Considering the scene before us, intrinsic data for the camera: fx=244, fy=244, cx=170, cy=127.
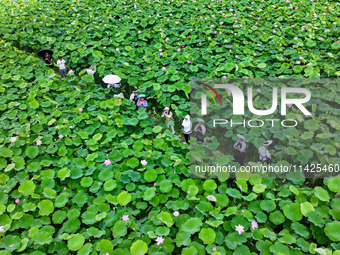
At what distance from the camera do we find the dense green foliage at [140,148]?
8.82ft

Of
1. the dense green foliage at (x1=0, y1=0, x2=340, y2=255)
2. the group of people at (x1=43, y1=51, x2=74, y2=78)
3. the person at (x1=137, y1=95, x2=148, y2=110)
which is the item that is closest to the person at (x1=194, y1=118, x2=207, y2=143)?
the dense green foliage at (x1=0, y1=0, x2=340, y2=255)

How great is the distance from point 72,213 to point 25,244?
0.54 meters

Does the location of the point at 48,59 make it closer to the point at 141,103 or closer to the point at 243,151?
the point at 141,103

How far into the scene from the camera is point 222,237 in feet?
8.79

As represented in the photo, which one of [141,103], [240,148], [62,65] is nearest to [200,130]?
[240,148]

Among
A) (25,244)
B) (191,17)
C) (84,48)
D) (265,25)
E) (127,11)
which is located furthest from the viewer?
(127,11)

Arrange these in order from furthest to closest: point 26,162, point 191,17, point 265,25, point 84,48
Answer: point 191,17 → point 265,25 → point 84,48 → point 26,162

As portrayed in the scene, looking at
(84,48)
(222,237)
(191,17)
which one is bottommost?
(222,237)

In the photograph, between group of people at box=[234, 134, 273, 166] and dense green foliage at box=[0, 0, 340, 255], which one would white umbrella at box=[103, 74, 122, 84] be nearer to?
dense green foliage at box=[0, 0, 340, 255]

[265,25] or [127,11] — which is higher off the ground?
[127,11]

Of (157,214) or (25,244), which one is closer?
(25,244)

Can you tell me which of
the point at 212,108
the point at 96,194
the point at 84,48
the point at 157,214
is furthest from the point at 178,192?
the point at 84,48

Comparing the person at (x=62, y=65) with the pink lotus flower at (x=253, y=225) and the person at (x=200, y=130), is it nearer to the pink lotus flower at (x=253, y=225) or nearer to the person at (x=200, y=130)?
the person at (x=200, y=130)

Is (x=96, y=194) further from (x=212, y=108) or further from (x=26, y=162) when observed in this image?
(x=212, y=108)
